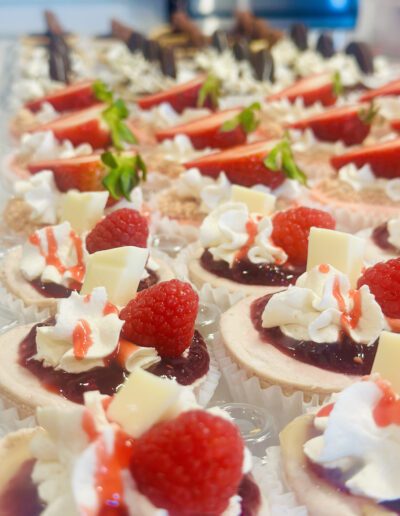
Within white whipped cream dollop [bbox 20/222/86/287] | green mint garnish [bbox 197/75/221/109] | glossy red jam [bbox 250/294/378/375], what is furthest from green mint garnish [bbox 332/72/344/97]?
glossy red jam [bbox 250/294/378/375]

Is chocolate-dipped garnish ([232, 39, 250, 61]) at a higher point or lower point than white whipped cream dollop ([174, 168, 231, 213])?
lower

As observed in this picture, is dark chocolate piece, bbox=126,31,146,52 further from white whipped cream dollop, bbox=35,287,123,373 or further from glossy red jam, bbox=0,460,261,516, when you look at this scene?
glossy red jam, bbox=0,460,261,516

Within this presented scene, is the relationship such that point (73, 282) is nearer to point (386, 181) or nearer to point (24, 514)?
point (24, 514)

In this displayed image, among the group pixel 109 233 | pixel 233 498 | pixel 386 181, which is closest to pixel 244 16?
pixel 386 181

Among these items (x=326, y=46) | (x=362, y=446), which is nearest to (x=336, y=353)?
(x=362, y=446)

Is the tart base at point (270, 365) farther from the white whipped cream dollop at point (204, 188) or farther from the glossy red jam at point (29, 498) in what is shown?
the white whipped cream dollop at point (204, 188)

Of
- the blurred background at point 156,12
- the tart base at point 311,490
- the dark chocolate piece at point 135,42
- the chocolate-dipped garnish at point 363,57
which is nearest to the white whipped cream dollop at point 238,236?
the tart base at point 311,490

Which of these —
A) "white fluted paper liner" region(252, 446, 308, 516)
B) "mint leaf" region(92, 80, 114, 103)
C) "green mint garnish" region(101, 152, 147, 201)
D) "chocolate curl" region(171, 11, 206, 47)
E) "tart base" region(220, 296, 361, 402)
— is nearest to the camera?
"white fluted paper liner" region(252, 446, 308, 516)
